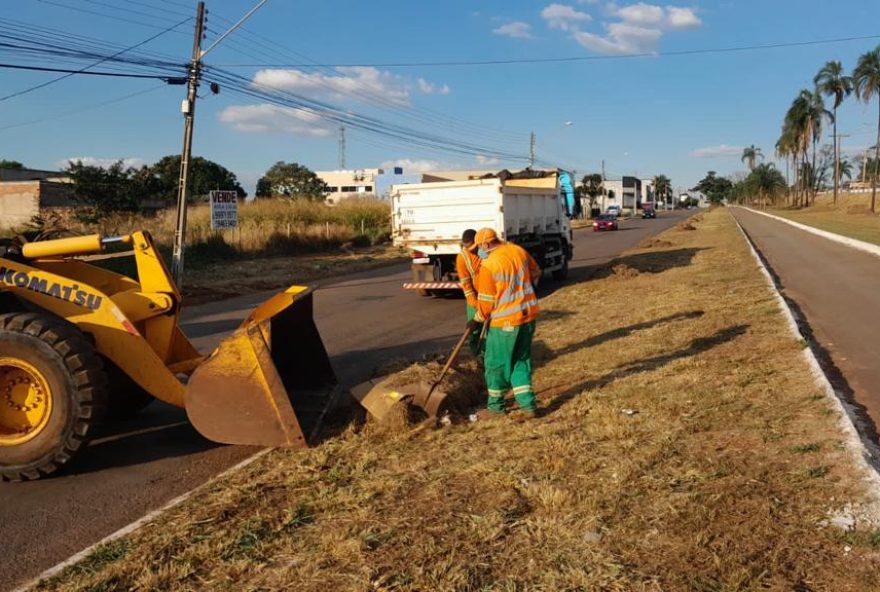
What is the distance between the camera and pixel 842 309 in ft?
36.2

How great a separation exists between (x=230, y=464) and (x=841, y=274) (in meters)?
14.8

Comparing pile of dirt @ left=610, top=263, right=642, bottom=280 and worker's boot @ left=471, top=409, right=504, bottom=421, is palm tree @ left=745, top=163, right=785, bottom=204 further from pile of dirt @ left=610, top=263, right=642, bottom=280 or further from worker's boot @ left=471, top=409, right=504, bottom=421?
worker's boot @ left=471, top=409, right=504, bottom=421

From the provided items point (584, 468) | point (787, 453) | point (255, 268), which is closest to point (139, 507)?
point (584, 468)

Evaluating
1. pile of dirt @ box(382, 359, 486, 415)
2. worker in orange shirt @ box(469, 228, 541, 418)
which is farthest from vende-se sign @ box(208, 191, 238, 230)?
worker in orange shirt @ box(469, 228, 541, 418)

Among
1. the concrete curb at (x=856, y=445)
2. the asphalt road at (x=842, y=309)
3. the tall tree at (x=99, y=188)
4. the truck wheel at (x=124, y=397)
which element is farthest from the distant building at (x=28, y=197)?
the concrete curb at (x=856, y=445)

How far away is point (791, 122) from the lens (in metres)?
84.1

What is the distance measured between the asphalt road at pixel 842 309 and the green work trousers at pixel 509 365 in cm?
243

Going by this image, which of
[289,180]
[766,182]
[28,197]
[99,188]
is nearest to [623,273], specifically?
[99,188]

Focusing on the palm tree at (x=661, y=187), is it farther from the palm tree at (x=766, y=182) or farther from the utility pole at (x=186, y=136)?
the utility pole at (x=186, y=136)

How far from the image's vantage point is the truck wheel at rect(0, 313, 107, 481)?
15.0 ft

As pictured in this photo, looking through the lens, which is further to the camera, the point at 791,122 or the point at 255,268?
the point at 791,122

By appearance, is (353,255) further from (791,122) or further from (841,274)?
(791,122)

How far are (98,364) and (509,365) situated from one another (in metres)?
3.01

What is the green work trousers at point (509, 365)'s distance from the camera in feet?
18.8
